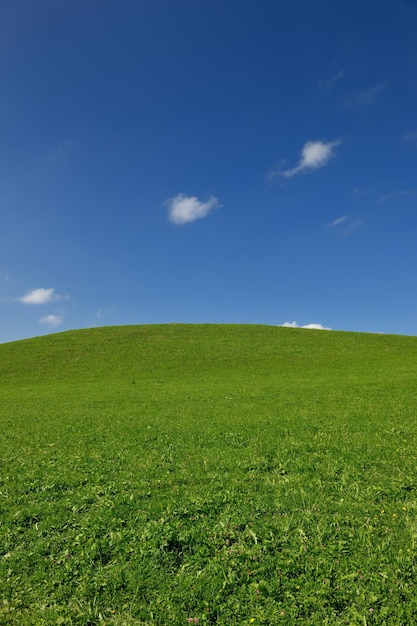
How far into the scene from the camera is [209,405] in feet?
93.5

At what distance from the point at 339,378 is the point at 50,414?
29.4 meters

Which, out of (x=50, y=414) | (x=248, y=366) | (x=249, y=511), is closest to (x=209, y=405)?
(x=50, y=414)

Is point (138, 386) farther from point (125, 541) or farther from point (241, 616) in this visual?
point (241, 616)

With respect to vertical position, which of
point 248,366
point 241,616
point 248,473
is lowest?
point 241,616

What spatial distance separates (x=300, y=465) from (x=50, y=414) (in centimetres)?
2155

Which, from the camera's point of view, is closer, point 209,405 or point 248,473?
point 248,473

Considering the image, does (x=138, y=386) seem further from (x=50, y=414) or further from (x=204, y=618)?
(x=204, y=618)

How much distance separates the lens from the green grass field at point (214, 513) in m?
7.16

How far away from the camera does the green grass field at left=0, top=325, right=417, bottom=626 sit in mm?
7160

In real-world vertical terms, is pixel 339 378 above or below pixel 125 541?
above

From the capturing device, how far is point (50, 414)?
28.6 meters

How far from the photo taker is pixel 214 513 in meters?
10.5

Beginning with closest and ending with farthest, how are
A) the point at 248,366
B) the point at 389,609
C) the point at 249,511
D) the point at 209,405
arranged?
the point at 389,609
the point at 249,511
the point at 209,405
the point at 248,366

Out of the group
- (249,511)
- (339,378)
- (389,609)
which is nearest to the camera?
(389,609)
